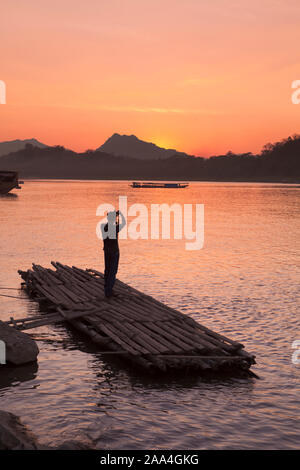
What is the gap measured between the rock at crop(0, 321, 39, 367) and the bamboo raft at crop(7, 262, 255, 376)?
4.90 feet

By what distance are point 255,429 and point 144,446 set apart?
1789 millimetres

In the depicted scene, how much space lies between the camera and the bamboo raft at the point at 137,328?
10227mm

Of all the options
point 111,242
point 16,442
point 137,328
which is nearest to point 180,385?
point 137,328

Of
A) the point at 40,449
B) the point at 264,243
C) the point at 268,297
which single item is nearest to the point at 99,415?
the point at 40,449

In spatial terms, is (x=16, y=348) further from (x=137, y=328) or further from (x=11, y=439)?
(x=11, y=439)

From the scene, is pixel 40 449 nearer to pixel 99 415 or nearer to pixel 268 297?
pixel 99 415

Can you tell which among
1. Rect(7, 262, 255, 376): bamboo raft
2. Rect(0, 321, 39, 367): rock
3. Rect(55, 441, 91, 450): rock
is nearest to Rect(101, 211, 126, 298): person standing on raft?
Rect(7, 262, 255, 376): bamboo raft

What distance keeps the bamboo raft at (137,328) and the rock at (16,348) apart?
1.49 metres

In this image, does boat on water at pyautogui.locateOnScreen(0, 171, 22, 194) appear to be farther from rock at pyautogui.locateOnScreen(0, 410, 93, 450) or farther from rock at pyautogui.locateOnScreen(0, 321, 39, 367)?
rock at pyautogui.locateOnScreen(0, 410, 93, 450)

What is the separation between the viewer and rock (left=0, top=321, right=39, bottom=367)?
10.5 meters

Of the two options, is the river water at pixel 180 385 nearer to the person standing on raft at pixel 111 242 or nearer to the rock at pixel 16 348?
the rock at pixel 16 348

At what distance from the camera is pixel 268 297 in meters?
17.0

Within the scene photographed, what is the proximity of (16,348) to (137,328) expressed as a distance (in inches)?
104

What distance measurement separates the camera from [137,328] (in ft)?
38.5
